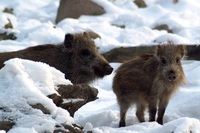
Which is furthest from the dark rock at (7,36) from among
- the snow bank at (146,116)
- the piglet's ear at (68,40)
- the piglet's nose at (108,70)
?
the piglet's nose at (108,70)

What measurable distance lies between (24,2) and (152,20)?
24.8ft

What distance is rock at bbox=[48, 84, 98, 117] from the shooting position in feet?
18.3

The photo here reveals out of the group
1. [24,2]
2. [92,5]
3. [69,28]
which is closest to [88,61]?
[69,28]

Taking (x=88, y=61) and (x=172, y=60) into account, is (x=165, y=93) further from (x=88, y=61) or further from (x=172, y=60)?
(x=88, y=61)

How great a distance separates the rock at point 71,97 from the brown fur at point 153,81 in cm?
91

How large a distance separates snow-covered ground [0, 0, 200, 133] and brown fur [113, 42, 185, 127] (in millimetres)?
213

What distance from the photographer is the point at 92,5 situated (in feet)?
69.0

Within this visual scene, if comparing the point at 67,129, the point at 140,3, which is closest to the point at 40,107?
the point at 67,129

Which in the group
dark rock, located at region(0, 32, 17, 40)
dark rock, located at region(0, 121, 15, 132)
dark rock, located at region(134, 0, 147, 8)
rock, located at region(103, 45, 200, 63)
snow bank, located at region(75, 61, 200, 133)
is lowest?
dark rock, located at region(134, 0, 147, 8)

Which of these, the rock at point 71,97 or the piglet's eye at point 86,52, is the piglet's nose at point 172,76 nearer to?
the rock at point 71,97

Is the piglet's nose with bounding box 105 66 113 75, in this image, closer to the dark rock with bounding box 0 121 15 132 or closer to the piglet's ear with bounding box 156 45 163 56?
the piglet's ear with bounding box 156 45 163 56

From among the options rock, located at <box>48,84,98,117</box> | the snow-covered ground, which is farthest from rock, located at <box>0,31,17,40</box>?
rock, located at <box>48,84,98,117</box>

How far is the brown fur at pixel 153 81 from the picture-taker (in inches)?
277

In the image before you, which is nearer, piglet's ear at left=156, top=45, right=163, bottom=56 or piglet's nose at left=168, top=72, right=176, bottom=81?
piglet's nose at left=168, top=72, right=176, bottom=81
